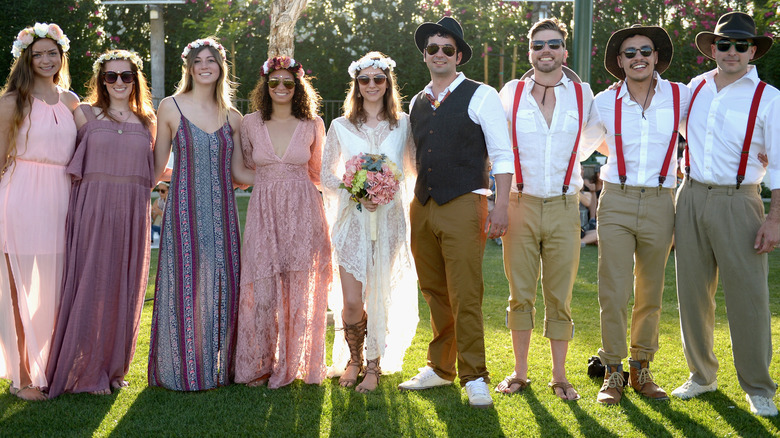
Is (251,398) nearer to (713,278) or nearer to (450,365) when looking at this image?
(450,365)

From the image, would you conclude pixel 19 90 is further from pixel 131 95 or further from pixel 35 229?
pixel 35 229

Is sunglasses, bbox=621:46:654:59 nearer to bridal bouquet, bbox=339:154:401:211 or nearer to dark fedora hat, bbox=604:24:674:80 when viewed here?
dark fedora hat, bbox=604:24:674:80

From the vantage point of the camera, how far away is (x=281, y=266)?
529 centimetres

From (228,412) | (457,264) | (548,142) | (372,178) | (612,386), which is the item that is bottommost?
(228,412)

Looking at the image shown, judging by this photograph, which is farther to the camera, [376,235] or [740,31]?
[376,235]

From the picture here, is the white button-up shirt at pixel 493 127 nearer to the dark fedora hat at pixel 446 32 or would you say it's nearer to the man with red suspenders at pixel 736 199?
the dark fedora hat at pixel 446 32

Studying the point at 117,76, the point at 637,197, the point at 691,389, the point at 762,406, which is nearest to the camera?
the point at 762,406

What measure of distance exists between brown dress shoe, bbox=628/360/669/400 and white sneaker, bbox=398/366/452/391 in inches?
48.9

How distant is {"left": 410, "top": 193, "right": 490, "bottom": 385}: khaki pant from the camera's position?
4.96 m

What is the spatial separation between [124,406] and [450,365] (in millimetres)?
2169

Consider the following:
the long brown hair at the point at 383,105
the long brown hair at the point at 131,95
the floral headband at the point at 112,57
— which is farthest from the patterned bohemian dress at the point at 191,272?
the long brown hair at the point at 383,105

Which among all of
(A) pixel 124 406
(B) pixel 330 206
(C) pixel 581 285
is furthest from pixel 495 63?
(A) pixel 124 406

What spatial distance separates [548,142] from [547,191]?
1.04 ft

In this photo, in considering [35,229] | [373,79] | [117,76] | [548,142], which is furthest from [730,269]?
[35,229]
